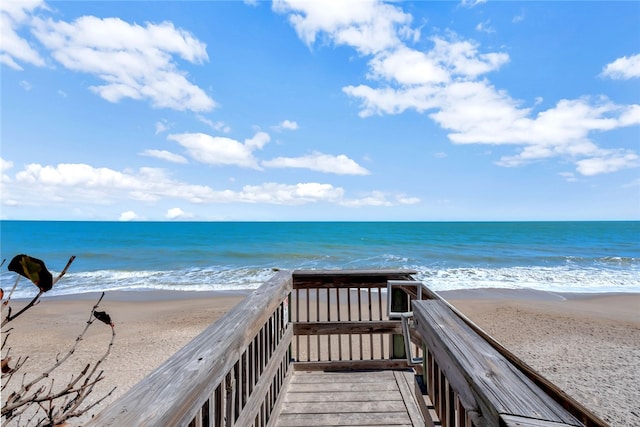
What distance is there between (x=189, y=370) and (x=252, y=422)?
109 centimetres

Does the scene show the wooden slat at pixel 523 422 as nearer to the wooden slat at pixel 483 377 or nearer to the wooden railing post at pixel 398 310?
the wooden slat at pixel 483 377

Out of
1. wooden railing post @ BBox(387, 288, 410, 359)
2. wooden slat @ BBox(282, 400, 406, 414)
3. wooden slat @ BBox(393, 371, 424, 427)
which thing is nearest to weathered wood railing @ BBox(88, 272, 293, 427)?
wooden slat @ BBox(282, 400, 406, 414)

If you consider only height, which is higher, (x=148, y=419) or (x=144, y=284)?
(x=148, y=419)

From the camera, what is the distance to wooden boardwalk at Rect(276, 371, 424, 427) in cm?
271

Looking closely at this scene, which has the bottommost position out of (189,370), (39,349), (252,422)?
(39,349)

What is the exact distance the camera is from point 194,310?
10.4 m

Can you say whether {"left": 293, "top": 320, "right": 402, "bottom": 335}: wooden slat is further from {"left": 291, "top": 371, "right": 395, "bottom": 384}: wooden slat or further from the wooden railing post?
{"left": 291, "top": 371, "right": 395, "bottom": 384}: wooden slat

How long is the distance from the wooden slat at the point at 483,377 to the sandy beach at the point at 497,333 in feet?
15.2

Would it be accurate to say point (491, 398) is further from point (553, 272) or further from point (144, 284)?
point (553, 272)

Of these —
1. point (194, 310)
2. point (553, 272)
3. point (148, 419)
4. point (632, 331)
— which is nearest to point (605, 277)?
point (553, 272)

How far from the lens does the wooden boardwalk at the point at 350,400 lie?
2707mm

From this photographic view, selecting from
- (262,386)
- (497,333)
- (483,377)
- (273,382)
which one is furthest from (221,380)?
(497,333)

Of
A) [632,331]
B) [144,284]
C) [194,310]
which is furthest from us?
[144,284]

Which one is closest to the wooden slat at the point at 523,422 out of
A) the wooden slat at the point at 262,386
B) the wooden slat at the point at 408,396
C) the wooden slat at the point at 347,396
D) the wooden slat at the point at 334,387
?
the wooden slat at the point at 262,386
